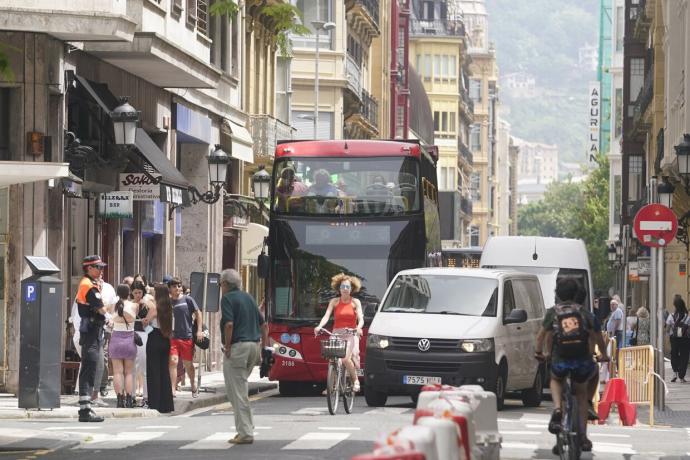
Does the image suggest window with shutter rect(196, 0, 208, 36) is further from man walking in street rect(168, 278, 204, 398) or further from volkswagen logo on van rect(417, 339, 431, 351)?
volkswagen logo on van rect(417, 339, 431, 351)

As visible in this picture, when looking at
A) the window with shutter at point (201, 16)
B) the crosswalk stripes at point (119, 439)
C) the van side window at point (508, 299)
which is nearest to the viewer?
the crosswalk stripes at point (119, 439)

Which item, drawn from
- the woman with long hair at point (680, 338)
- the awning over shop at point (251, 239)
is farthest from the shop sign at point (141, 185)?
the awning over shop at point (251, 239)

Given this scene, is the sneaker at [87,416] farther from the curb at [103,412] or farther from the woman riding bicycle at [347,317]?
the woman riding bicycle at [347,317]

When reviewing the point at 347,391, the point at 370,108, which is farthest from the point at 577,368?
the point at 370,108

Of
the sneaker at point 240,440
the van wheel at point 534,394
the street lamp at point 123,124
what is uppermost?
the street lamp at point 123,124

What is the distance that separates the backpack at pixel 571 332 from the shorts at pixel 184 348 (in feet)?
41.0

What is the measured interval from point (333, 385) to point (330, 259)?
6.20 meters

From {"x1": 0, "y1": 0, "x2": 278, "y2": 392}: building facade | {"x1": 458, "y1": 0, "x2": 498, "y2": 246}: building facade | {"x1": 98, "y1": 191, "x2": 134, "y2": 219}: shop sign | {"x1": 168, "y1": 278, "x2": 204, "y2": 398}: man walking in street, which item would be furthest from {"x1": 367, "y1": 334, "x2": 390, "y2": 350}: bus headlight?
{"x1": 458, "y1": 0, "x2": 498, "y2": 246}: building facade

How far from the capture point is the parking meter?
74.6ft

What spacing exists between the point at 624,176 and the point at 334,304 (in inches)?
2384

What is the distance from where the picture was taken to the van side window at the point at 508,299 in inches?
1035

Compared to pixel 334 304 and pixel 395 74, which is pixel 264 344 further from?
pixel 395 74

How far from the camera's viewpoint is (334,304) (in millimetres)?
26281

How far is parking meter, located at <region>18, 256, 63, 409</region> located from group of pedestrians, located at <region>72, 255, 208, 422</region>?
310 mm
